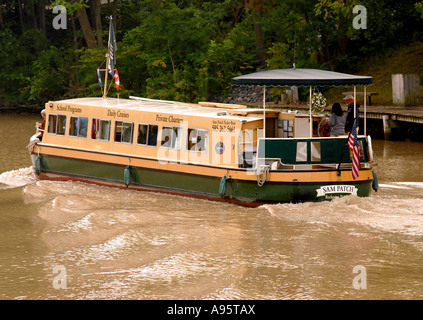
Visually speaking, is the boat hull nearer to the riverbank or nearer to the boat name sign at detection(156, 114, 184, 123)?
the boat name sign at detection(156, 114, 184, 123)

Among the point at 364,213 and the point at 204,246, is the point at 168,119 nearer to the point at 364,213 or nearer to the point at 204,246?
the point at 204,246

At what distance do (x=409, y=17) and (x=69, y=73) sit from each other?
69.2ft

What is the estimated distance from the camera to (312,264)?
1321cm

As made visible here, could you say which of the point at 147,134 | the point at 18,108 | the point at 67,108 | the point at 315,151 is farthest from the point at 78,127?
the point at 18,108

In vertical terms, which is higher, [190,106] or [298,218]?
[190,106]

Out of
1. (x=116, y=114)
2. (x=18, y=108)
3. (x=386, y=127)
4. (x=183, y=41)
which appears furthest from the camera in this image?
(x=18, y=108)

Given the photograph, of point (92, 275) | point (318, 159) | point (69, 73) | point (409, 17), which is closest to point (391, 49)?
point (409, 17)

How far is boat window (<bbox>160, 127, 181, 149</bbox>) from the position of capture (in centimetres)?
1884

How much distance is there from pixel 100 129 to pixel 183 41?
2247 cm

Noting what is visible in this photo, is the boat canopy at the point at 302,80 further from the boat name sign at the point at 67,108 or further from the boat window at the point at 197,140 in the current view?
the boat name sign at the point at 67,108

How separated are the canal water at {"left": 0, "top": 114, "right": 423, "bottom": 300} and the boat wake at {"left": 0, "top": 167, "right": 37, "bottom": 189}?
1352 mm

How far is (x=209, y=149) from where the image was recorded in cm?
1812

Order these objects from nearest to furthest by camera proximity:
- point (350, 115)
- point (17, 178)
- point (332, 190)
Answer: point (332, 190) → point (350, 115) → point (17, 178)

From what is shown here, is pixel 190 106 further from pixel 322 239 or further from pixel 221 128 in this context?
pixel 322 239
